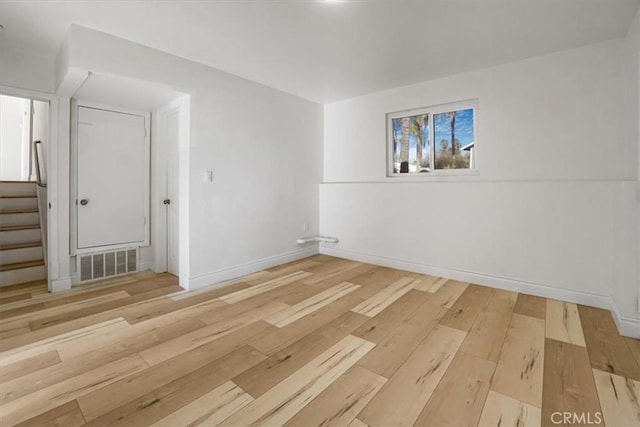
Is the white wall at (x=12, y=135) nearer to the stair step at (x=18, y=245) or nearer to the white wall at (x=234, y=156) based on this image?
the stair step at (x=18, y=245)

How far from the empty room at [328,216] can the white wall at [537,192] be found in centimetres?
2

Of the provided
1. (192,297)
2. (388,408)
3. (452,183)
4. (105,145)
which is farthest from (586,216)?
(105,145)

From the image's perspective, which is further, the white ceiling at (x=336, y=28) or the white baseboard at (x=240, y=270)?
the white baseboard at (x=240, y=270)

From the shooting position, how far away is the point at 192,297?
→ 2.94 meters

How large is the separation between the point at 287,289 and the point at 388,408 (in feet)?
6.06

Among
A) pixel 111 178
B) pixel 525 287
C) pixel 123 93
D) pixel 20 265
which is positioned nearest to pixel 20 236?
pixel 20 265

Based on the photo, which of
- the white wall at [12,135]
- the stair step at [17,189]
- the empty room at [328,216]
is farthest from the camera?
the white wall at [12,135]

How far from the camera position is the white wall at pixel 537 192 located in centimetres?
257

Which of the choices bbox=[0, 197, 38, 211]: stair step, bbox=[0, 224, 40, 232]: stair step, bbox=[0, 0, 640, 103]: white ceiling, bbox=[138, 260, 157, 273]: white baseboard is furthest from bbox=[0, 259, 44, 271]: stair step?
bbox=[0, 0, 640, 103]: white ceiling

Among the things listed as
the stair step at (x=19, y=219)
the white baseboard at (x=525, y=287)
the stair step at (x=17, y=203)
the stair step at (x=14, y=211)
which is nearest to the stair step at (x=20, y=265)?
the stair step at (x=19, y=219)

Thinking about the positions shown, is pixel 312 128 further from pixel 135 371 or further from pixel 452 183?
pixel 135 371

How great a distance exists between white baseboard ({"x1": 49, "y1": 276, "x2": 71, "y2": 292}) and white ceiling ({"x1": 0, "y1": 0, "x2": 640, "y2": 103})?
2.35 metres

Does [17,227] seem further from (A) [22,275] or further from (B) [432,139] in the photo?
(B) [432,139]

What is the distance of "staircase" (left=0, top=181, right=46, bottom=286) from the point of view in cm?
342
